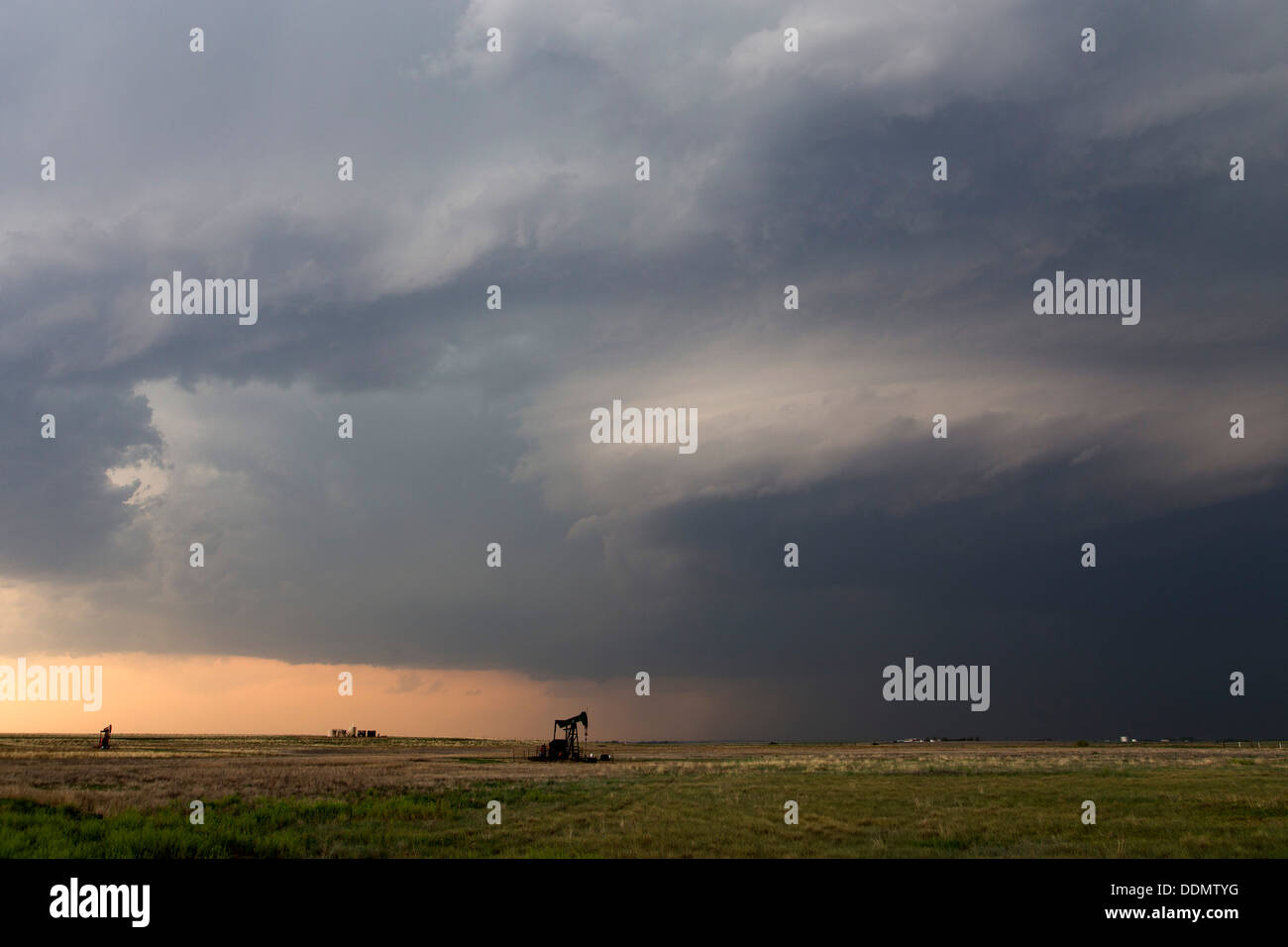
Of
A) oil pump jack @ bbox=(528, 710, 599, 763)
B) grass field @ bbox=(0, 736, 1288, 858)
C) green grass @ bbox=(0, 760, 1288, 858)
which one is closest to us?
green grass @ bbox=(0, 760, 1288, 858)

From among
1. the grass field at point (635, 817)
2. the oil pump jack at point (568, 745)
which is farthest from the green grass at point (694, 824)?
the oil pump jack at point (568, 745)

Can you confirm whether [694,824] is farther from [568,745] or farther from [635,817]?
[568,745]

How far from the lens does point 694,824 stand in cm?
2519

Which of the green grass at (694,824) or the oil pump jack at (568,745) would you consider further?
the oil pump jack at (568,745)

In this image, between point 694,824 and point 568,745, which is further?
point 568,745

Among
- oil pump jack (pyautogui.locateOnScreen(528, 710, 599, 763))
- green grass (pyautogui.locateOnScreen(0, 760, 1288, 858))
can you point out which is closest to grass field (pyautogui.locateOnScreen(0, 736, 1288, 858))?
green grass (pyautogui.locateOnScreen(0, 760, 1288, 858))

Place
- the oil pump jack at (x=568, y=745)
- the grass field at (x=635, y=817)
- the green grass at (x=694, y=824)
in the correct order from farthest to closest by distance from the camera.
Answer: the oil pump jack at (x=568, y=745) → the grass field at (x=635, y=817) → the green grass at (x=694, y=824)

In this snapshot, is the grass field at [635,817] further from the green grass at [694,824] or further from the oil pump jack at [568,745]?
the oil pump jack at [568,745]

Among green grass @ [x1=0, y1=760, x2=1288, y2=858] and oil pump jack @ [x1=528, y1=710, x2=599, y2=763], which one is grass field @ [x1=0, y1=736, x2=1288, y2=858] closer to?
green grass @ [x1=0, y1=760, x2=1288, y2=858]

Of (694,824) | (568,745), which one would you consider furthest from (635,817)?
(568,745)

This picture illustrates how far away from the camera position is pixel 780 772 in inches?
2117

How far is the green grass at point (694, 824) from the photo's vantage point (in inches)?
789

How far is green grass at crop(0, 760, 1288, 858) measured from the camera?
2005 cm
